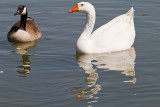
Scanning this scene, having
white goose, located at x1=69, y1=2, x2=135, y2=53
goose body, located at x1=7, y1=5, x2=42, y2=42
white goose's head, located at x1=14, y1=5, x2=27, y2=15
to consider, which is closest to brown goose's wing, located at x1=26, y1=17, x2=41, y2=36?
goose body, located at x1=7, y1=5, x2=42, y2=42

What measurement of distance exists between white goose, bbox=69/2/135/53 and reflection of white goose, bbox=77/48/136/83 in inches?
7.1

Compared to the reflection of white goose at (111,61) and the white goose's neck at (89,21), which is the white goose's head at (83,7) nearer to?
the white goose's neck at (89,21)

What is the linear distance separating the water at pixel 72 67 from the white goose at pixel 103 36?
0.74ft

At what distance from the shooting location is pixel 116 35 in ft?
43.3

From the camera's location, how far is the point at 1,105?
30.8 feet

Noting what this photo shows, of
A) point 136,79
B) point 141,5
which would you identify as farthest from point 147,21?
point 136,79

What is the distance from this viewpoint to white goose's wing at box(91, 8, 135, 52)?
12859mm

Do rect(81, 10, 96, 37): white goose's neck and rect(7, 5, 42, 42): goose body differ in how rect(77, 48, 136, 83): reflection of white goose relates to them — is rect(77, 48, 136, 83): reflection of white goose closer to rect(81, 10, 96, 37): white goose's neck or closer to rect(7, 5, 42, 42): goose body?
rect(81, 10, 96, 37): white goose's neck

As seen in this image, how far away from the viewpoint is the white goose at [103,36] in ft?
41.7

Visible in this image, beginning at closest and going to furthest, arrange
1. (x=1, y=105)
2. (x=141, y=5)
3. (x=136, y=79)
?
(x=1, y=105) < (x=136, y=79) < (x=141, y=5)

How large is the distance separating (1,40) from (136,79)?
5647 mm

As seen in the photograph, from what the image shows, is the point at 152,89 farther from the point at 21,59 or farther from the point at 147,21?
the point at 147,21

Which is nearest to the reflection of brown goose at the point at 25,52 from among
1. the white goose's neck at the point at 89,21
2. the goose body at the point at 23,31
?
the goose body at the point at 23,31

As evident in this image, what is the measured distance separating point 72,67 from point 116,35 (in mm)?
2243
